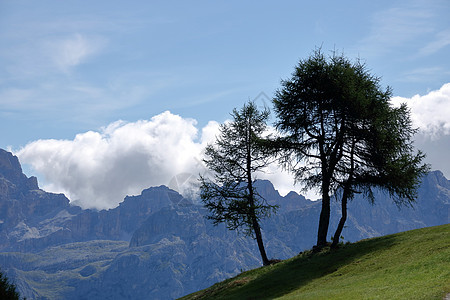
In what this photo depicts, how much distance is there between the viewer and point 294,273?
1478 inches

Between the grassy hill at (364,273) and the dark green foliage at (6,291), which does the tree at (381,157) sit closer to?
the grassy hill at (364,273)

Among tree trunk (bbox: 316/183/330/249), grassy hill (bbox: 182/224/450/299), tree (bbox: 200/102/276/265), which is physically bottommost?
grassy hill (bbox: 182/224/450/299)

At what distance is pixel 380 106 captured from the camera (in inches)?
1631

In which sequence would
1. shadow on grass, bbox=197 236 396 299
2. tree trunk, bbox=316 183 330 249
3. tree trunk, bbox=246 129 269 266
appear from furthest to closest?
tree trunk, bbox=246 129 269 266 → tree trunk, bbox=316 183 330 249 → shadow on grass, bbox=197 236 396 299

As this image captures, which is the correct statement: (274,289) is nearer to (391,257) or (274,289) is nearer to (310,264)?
(310,264)

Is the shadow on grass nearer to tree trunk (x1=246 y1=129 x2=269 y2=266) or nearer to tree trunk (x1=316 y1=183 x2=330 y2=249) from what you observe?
tree trunk (x1=316 y1=183 x2=330 y2=249)

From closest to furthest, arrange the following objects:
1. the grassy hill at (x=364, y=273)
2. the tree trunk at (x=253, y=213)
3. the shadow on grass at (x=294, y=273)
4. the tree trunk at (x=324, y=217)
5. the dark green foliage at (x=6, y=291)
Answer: the grassy hill at (x=364, y=273) < the shadow on grass at (x=294, y=273) < the dark green foliage at (x=6, y=291) < the tree trunk at (x=324, y=217) < the tree trunk at (x=253, y=213)

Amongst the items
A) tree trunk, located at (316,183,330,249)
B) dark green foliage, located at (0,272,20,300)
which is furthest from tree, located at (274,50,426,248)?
dark green foliage, located at (0,272,20,300)

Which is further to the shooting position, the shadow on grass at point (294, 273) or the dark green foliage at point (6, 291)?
the dark green foliage at point (6, 291)

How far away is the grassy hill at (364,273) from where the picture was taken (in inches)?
918

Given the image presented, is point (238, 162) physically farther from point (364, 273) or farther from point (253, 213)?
point (364, 273)

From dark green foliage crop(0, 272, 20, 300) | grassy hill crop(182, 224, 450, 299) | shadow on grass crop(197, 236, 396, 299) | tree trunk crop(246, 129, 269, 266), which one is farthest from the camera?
tree trunk crop(246, 129, 269, 266)

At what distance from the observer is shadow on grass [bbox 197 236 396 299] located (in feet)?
114

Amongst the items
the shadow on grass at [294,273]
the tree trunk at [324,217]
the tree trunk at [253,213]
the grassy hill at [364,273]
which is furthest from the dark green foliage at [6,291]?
the tree trunk at [324,217]
